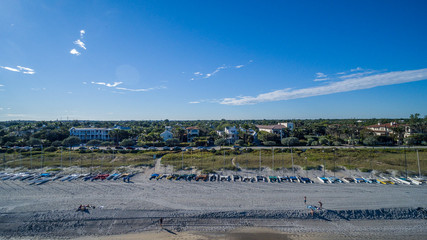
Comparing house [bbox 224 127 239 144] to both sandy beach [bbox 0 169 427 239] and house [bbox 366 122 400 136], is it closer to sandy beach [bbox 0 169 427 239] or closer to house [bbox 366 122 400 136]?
sandy beach [bbox 0 169 427 239]

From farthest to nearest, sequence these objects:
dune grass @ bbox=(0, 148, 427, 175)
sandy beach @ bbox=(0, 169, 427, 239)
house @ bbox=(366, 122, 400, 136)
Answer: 1. house @ bbox=(366, 122, 400, 136)
2. dune grass @ bbox=(0, 148, 427, 175)
3. sandy beach @ bbox=(0, 169, 427, 239)

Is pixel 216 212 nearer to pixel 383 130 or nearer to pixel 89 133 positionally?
pixel 89 133

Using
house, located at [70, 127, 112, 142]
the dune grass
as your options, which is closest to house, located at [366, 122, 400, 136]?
the dune grass

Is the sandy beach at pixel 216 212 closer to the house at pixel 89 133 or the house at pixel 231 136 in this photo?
the house at pixel 231 136

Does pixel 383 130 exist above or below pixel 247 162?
above

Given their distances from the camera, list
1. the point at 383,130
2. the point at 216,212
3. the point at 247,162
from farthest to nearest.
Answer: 1. the point at 383,130
2. the point at 247,162
3. the point at 216,212

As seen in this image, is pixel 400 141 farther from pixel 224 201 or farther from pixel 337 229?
pixel 224 201

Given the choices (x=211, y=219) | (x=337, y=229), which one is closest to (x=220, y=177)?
(x=211, y=219)

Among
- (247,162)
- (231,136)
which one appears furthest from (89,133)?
(247,162)

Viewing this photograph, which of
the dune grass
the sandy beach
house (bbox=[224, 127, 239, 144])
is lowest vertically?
the sandy beach
